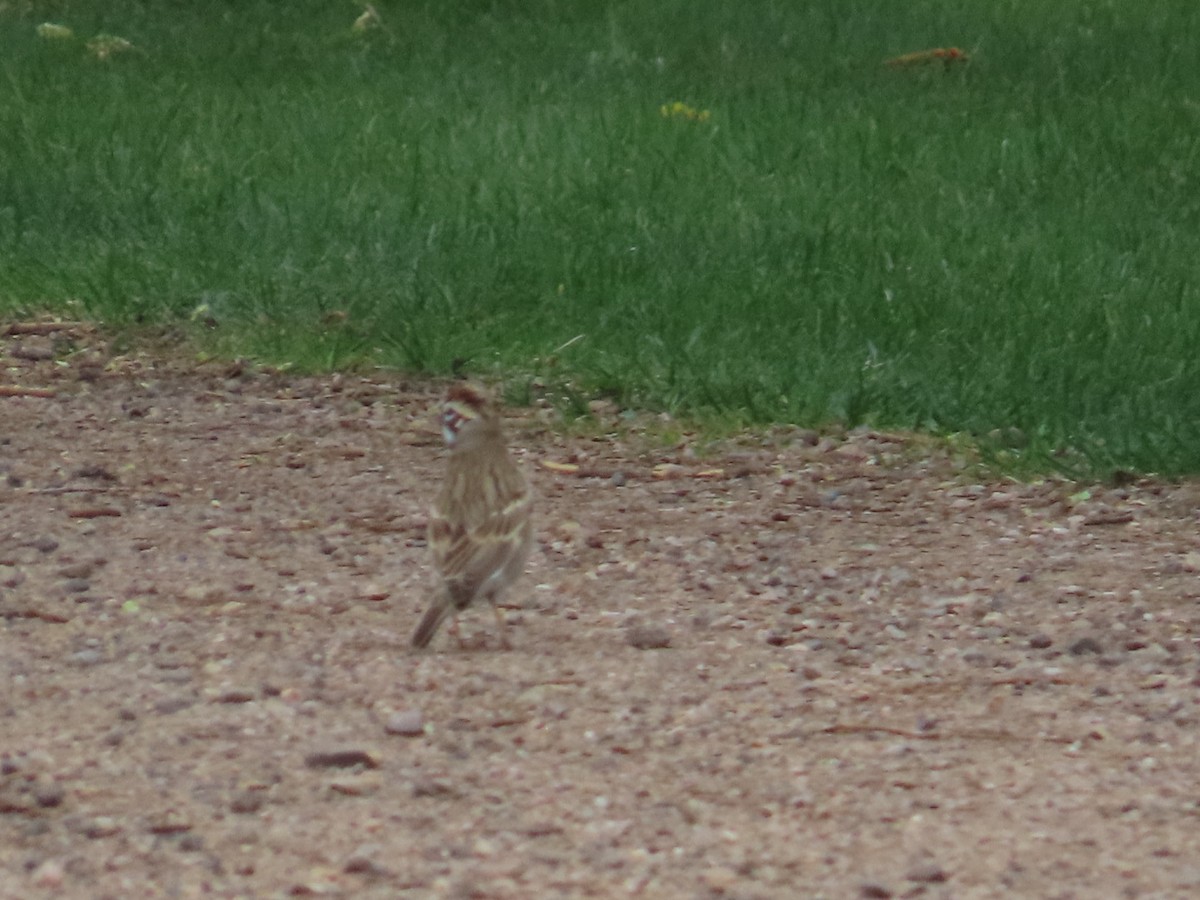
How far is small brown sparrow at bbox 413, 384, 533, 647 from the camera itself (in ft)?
18.0

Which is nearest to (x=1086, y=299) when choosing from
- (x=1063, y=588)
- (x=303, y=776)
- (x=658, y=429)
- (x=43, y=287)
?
(x=658, y=429)

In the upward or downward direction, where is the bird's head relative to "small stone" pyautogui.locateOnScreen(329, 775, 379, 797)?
upward

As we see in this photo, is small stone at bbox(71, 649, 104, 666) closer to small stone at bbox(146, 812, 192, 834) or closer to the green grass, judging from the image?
small stone at bbox(146, 812, 192, 834)

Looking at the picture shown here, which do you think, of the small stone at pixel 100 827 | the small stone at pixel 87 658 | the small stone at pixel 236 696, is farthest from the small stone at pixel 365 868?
the small stone at pixel 87 658

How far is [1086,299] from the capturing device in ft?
30.6

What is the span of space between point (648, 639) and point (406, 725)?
969 mm

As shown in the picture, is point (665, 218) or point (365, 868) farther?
point (665, 218)

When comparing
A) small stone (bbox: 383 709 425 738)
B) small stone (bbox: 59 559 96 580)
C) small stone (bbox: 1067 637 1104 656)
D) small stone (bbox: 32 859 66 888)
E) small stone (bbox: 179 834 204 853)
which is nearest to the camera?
small stone (bbox: 32 859 66 888)

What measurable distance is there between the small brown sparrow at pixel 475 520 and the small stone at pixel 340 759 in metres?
0.78

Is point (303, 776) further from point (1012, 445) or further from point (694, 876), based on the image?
point (1012, 445)

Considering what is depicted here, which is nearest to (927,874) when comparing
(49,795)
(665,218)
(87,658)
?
Result: (49,795)

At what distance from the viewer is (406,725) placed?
4934 millimetres

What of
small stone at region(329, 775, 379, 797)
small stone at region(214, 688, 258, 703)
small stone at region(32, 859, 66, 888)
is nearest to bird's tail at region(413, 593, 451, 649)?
small stone at region(214, 688, 258, 703)

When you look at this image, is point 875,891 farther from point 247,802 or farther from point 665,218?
point 665,218
